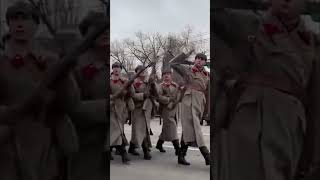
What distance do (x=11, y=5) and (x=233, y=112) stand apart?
1.32m

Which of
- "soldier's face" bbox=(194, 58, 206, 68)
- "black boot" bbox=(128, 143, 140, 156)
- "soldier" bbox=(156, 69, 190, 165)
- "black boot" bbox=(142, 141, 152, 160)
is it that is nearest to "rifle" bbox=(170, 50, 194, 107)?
"soldier" bbox=(156, 69, 190, 165)

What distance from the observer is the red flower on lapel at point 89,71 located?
253cm

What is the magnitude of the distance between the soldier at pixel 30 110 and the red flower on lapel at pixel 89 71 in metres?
0.08

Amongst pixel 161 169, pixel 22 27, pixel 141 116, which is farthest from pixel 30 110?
pixel 141 116

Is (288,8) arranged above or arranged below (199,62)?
above

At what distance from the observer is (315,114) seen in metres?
2.50

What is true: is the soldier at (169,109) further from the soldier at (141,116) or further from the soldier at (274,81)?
the soldier at (274,81)

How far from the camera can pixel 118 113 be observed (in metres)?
6.39

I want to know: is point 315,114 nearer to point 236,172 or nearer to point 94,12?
point 236,172

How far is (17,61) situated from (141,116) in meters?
4.54

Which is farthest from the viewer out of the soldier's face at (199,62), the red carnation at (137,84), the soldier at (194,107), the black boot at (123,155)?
the red carnation at (137,84)

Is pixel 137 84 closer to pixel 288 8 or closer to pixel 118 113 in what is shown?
pixel 118 113

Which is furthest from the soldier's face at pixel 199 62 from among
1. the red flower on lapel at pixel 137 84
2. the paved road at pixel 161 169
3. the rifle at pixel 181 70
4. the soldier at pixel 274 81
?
the soldier at pixel 274 81

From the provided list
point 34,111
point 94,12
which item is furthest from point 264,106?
point 34,111
